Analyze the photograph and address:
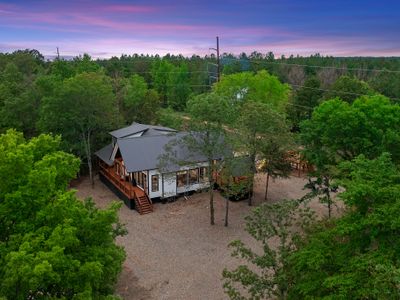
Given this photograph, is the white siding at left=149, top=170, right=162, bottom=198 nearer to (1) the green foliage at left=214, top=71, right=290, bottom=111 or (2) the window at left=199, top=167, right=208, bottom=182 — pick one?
(2) the window at left=199, top=167, right=208, bottom=182

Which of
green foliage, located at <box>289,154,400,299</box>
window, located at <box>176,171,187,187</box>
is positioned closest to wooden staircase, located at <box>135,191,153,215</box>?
window, located at <box>176,171,187,187</box>

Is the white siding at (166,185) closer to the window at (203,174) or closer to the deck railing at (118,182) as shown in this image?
the window at (203,174)

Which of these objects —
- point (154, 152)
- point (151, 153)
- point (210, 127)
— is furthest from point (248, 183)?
point (151, 153)

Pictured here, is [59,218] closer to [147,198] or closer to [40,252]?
[40,252]

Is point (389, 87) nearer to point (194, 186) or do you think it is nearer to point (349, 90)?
point (349, 90)

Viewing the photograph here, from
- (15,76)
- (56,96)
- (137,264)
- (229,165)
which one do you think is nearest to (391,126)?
(229,165)
